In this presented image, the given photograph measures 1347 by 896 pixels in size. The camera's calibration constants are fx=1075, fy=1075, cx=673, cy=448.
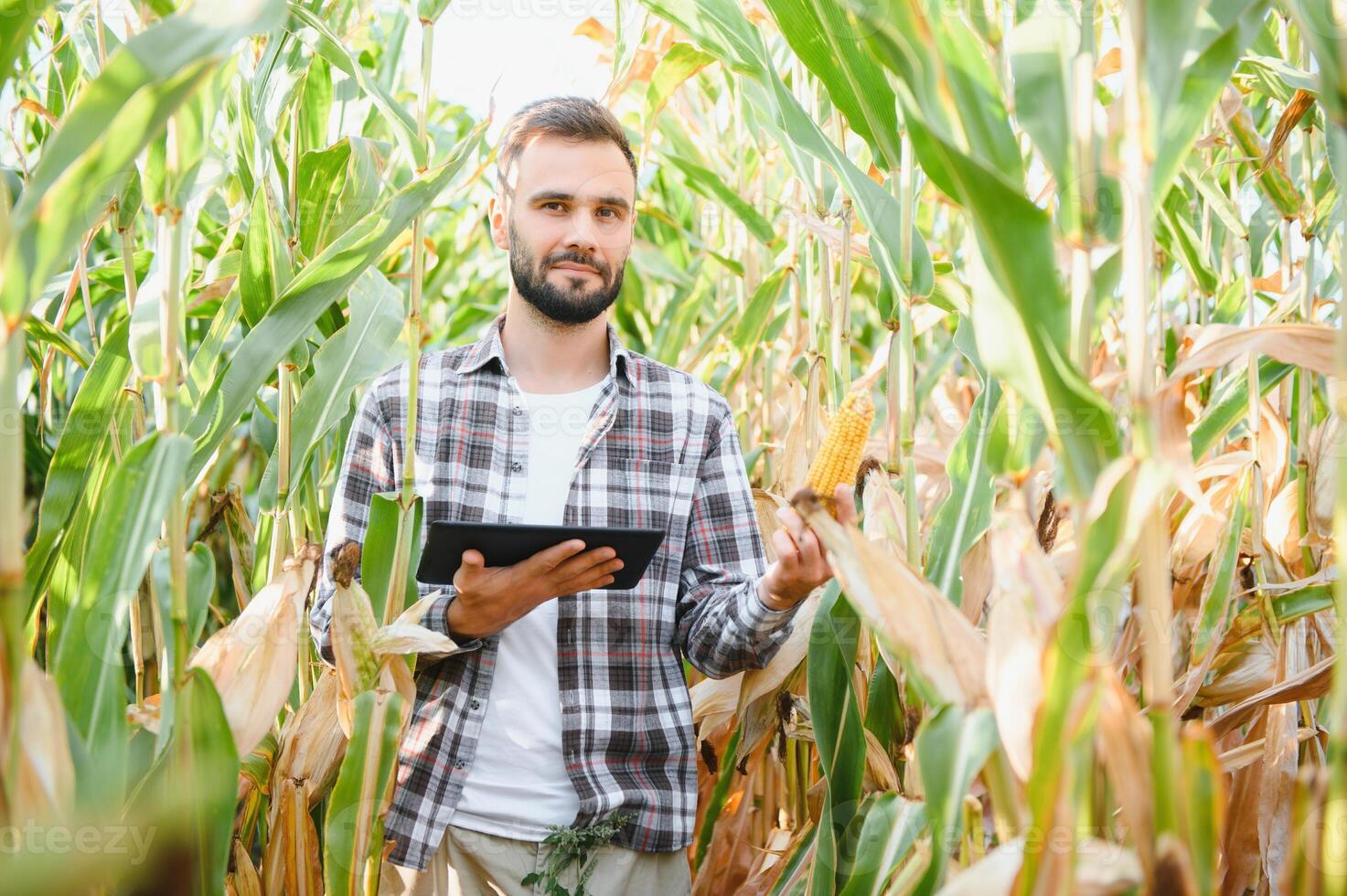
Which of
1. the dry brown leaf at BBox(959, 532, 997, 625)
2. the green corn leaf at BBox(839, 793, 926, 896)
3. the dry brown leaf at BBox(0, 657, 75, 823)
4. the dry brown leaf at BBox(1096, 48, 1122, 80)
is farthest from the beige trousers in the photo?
the dry brown leaf at BBox(1096, 48, 1122, 80)

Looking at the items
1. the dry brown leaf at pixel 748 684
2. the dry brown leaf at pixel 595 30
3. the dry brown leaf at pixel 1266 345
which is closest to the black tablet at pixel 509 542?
the dry brown leaf at pixel 748 684

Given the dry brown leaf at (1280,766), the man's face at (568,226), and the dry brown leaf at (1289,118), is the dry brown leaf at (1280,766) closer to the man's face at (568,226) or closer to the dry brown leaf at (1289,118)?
the dry brown leaf at (1289,118)

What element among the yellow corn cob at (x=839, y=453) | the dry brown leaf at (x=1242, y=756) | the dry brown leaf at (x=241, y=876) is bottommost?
the dry brown leaf at (x=241, y=876)

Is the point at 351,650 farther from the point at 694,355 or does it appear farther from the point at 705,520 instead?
the point at 694,355

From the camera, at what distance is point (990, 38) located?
0.91 m

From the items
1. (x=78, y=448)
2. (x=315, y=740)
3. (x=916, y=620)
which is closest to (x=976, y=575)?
(x=916, y=620)

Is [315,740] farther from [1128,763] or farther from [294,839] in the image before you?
[1128,763]

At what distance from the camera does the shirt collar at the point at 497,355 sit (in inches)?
56.4

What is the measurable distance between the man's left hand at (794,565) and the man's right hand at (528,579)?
167mm

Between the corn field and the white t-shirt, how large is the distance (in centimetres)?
18

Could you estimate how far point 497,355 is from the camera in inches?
56.4

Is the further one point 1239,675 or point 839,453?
point 1239,675

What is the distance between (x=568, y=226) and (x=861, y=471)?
49cm

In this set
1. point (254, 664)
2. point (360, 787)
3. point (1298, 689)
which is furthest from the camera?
point (1298, 689)
